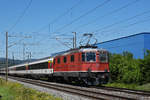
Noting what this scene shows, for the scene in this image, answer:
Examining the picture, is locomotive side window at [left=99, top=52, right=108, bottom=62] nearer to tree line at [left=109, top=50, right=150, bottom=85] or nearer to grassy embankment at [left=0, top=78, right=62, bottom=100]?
tree line at [left=109, top=50, right=150, bottom=85]

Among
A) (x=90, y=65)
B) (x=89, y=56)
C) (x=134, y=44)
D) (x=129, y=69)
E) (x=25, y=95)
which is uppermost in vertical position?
(x=134, y=44)

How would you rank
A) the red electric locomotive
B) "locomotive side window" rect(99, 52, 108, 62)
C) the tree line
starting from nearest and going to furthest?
the red electric locomotive, "locomotive side window" rect(99, 52, 108, 62), the tree line

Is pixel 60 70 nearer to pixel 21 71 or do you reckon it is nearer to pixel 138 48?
pixel 138 48

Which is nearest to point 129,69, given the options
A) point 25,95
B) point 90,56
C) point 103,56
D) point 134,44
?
point 103,56

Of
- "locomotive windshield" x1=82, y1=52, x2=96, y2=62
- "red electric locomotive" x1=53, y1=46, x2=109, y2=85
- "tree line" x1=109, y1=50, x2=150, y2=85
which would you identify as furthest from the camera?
"tree line" x1=109, y1=50, x2=150, y2=85

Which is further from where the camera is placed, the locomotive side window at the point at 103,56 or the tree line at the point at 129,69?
the tree line at the point at 129,69

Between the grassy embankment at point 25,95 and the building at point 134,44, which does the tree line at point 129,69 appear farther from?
the building at point 134,44

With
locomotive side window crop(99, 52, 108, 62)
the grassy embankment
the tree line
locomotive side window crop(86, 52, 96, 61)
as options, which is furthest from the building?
the grassy embankment

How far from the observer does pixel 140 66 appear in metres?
20.8

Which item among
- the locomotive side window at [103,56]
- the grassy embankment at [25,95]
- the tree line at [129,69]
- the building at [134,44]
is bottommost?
the grassy embankment at [25,95]

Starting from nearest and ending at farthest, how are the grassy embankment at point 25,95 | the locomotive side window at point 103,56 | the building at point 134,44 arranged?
the grassy embankment at point 25,95, the locomotive side window at point 103,56, the building at point 134,44

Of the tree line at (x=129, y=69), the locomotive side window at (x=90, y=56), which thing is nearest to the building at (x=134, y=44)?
the tree line at (x=129, y=69)

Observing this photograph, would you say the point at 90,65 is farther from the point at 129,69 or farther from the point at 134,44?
the point at 134,44

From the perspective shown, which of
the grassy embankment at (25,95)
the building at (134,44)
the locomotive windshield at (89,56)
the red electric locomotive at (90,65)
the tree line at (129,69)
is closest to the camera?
the grassy embankment at (25,95)
